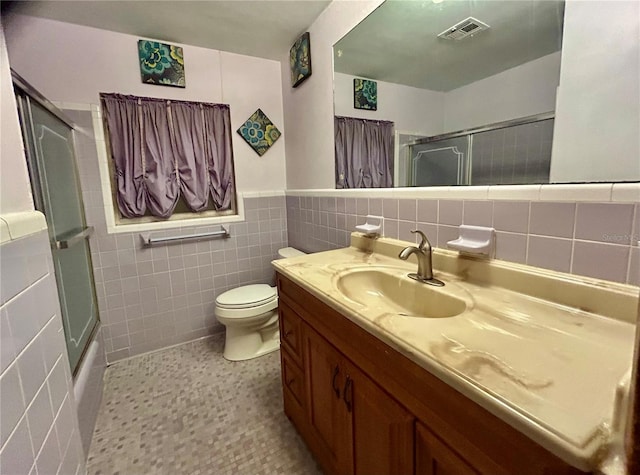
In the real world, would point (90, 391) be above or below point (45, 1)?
below

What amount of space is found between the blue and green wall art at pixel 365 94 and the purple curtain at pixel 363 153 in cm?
8

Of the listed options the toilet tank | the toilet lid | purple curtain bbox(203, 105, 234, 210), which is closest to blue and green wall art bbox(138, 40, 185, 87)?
purple curtain bbox(203, 105, 234, 210)

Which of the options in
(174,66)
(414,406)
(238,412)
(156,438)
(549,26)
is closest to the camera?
(414,406)

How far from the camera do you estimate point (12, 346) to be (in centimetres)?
63

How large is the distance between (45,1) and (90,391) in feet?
6.78

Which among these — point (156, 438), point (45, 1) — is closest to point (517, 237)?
point (156, 438)

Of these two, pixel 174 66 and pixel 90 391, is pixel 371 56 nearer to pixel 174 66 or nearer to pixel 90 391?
pixel 174 66

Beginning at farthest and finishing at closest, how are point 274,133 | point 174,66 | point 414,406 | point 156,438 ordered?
point 274,133
point 174,66
point 156,438
point 414,406

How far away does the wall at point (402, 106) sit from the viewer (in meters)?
1.25

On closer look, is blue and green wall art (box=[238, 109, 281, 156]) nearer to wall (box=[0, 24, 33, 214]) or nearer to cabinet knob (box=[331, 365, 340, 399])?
wall (box=[0, 24, 33, 214])

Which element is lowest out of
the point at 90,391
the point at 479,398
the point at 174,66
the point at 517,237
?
the point at 90,391

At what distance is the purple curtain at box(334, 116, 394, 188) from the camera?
4.88ft

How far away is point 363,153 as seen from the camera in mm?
1606

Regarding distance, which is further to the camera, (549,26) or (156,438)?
(156,438)
